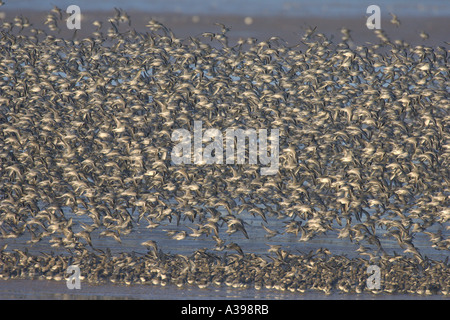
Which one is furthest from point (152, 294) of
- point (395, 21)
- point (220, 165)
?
point (395, 21)

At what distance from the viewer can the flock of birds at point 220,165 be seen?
19.6 m

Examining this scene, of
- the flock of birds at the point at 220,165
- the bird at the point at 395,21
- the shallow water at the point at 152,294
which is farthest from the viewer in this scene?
the bird at the point at 395,21

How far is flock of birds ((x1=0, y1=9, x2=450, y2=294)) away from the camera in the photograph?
1959 cm

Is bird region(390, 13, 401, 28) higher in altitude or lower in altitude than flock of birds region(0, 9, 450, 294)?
higher

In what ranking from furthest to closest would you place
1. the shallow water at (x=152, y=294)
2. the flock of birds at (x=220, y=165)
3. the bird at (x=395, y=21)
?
the bird at (x=395, y=21) → the flock of birds at (x=220, y=165) → the shallow water at (x=152, y=294)

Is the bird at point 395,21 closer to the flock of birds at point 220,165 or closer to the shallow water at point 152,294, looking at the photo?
the flock of birds at point 220,165

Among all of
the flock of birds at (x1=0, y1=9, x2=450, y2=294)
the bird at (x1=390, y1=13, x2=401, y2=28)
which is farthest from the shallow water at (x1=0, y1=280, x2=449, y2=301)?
the bird at (x1=390, y1=13, x2=401, y2=28)

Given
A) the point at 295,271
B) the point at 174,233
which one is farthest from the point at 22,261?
the point at 295,271

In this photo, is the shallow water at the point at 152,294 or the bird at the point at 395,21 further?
the bird at the point at 395,21

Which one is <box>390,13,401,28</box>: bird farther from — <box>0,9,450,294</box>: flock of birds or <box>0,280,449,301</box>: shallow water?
<box>0,280,449,301</box>: shallow water

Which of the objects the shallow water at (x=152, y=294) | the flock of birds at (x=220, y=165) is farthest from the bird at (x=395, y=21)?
the shallow water at (x=152, y=294)

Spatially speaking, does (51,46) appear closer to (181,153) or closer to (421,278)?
(181,153)

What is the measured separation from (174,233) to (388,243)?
5.98 meters

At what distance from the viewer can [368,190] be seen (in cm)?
2466
